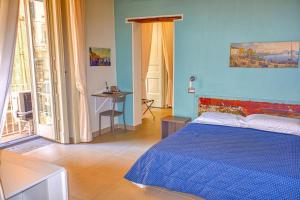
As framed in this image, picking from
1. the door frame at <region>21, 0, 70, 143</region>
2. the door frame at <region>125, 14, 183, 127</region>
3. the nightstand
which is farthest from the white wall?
the nightstand

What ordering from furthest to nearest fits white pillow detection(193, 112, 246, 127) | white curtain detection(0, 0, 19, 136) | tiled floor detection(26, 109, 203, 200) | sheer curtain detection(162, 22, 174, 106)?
sheer curtain detection(162, 22, 174, 106) < white pillow detection(193, 112, 246, 127) < tiled floor detection(26, 109, 203, 200) < white curtain detection(0, 0, 19, 136)

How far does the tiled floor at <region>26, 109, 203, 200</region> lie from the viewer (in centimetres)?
269

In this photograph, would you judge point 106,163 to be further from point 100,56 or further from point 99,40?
point 99,40

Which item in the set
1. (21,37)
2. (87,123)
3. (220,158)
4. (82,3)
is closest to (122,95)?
(87,123)

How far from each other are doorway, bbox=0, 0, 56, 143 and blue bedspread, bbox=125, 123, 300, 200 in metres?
2.39

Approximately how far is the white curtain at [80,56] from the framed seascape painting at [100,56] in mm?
350

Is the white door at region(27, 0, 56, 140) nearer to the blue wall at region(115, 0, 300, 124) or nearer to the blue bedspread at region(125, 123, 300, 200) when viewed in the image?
the blue wall at region(115, 0, 300, 124)

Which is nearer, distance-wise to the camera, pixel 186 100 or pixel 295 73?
pixel 295 73

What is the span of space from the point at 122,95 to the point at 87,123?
2.70ft

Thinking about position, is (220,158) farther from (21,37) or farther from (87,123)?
(21,37)

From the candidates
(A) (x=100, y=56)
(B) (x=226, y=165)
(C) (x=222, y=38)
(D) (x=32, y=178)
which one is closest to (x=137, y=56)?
(A) (x=100, y=56)

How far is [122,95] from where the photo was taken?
4.60 metres

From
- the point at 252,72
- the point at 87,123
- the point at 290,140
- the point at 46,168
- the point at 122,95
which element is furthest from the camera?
the point at 122,95

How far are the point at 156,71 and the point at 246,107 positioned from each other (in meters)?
3.54
